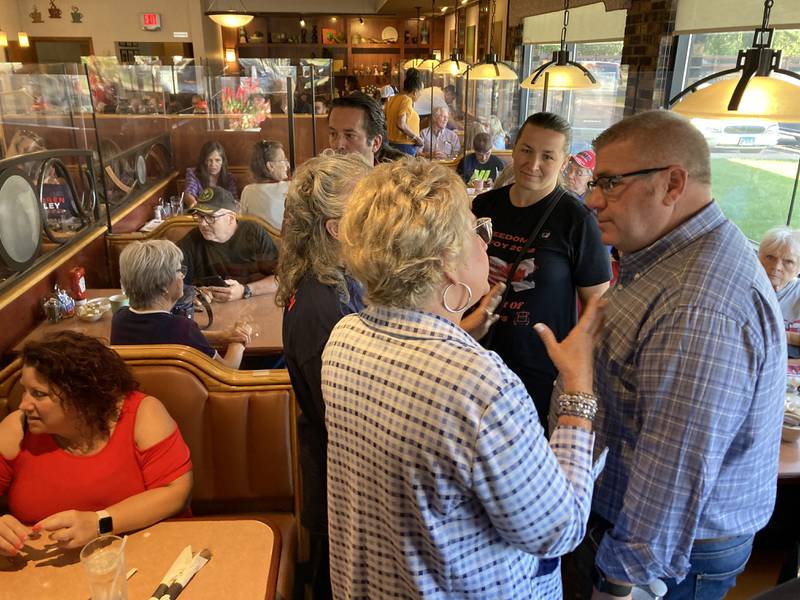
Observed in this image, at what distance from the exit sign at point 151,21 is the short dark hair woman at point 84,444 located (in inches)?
465

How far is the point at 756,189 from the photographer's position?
3.70 meters

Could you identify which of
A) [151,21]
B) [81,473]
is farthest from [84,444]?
[151,21]

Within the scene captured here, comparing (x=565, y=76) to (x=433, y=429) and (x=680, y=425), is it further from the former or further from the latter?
(x=433, y=429)

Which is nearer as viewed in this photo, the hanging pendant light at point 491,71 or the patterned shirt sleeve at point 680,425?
the patterned shirt sleeve at point 680,425

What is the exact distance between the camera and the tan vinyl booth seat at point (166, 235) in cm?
334

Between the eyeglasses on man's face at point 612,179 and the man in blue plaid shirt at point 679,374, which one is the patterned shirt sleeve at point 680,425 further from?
the eyeglasses on man's face at point 612,179

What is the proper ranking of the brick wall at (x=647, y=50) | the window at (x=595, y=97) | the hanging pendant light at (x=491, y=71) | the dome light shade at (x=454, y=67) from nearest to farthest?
the brick wall at (x=647, y=50), the hanging pendant light at (x=491, y=71), the window at (x=595, y=97), the dome light shade at (x=454, y=67)

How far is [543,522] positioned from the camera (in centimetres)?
90

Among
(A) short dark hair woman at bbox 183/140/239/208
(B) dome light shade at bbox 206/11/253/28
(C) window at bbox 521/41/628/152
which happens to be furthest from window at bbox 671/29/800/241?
(B) dome light shade at bbox 206/11/253/28

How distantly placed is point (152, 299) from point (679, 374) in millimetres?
1721

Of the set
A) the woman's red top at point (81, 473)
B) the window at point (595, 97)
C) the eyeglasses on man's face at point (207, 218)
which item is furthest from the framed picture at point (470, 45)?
the woman's red top at point (81, 473)

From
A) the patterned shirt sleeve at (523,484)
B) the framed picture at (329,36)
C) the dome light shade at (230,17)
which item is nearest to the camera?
the patterned shirt sleeve at (523,484)

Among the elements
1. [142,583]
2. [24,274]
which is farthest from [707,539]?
[24,274]

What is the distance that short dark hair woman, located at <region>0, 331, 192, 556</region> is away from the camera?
1491 mm
